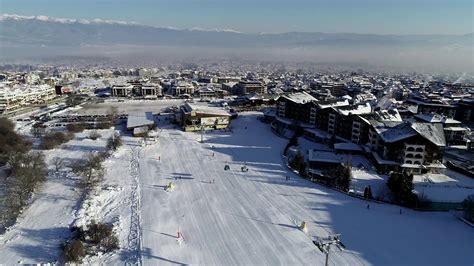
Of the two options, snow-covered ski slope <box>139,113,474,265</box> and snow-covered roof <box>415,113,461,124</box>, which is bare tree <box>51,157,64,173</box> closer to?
snow-covered ski slope <box>139,113,474,265</box>

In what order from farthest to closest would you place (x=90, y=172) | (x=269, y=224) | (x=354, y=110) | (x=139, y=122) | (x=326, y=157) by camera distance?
1. (x=139, y=122)
2. (x=354, y=110)
3. (x=326, y=157)
4. (x=90, y=172)
5. (x=269, y=224)

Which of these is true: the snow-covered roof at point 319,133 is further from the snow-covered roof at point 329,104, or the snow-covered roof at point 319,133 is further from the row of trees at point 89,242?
the row of trees at point 89,242

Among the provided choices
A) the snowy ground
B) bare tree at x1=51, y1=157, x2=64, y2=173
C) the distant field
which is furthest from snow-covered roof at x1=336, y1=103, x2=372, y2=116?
the distant field

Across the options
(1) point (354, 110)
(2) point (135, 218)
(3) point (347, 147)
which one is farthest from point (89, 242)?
(1) point (354, 110)

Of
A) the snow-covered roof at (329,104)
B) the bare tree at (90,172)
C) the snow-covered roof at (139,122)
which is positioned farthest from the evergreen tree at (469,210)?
the snow-covered roof at (139,122)

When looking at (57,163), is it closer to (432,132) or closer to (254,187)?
(254,187)

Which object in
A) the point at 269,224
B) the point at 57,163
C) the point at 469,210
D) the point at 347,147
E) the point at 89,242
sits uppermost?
the point at 469,210

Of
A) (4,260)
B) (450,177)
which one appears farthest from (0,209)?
(450,177)
